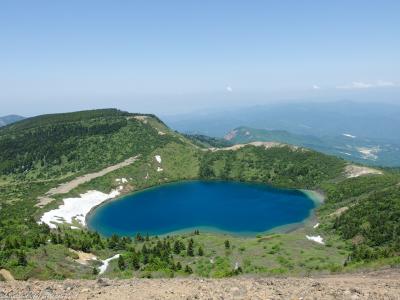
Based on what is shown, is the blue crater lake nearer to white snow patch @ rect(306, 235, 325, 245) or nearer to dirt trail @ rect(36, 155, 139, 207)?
white snow patch @ rect(306, 235, 325, 245)

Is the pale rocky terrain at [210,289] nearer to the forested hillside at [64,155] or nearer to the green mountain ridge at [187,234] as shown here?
the green mountain ridge at [187,234]

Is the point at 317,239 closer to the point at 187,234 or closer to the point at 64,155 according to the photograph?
the point at 187,234

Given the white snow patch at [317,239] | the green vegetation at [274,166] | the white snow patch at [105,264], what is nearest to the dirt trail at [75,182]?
the green vegetation at [274,166]

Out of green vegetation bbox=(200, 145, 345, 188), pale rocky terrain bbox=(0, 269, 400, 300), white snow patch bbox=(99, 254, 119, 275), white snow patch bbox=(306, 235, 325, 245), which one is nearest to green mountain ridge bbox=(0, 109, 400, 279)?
green vegetation bbox=(200, 145, 345, 188)

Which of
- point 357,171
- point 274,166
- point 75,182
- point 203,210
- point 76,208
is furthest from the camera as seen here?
point 274,166

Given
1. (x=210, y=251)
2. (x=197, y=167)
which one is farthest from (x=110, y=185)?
(x=210, y=251)

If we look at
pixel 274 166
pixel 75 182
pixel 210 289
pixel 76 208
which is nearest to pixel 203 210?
pixel 76 208
